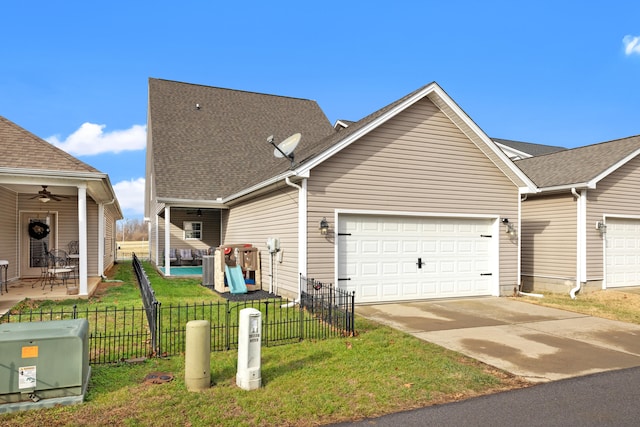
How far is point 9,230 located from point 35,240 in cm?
138

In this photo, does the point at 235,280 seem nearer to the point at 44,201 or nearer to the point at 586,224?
the point at 44,201

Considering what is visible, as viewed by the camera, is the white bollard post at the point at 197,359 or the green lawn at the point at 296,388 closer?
the green lawn at the point at 296,388

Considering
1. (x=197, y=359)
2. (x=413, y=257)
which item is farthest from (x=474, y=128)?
(x=197, y=359)

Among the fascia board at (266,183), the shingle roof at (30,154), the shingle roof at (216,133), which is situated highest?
the shingle roof at (216,133)

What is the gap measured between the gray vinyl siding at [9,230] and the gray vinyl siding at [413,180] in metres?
9.80

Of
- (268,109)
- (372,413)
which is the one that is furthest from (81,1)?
(268,109)

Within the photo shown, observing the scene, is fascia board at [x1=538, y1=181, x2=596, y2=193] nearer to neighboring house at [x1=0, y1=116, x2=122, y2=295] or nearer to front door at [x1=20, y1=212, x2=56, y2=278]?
neighboring house at [x1=0, y1=116, x2=122, y2=295]

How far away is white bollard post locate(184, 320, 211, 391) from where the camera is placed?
5.07 m

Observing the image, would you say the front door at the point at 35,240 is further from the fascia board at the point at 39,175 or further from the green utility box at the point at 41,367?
the green utility box at the point at 41,367

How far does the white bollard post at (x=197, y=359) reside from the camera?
5.07m

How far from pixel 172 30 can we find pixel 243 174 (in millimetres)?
7948

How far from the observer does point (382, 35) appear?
16.0 m

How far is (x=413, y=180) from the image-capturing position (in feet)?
38.5

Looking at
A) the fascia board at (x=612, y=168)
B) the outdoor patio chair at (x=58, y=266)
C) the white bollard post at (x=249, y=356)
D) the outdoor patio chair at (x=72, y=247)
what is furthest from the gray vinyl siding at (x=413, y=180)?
the outdoor patio chair at (x=72, y=247)
